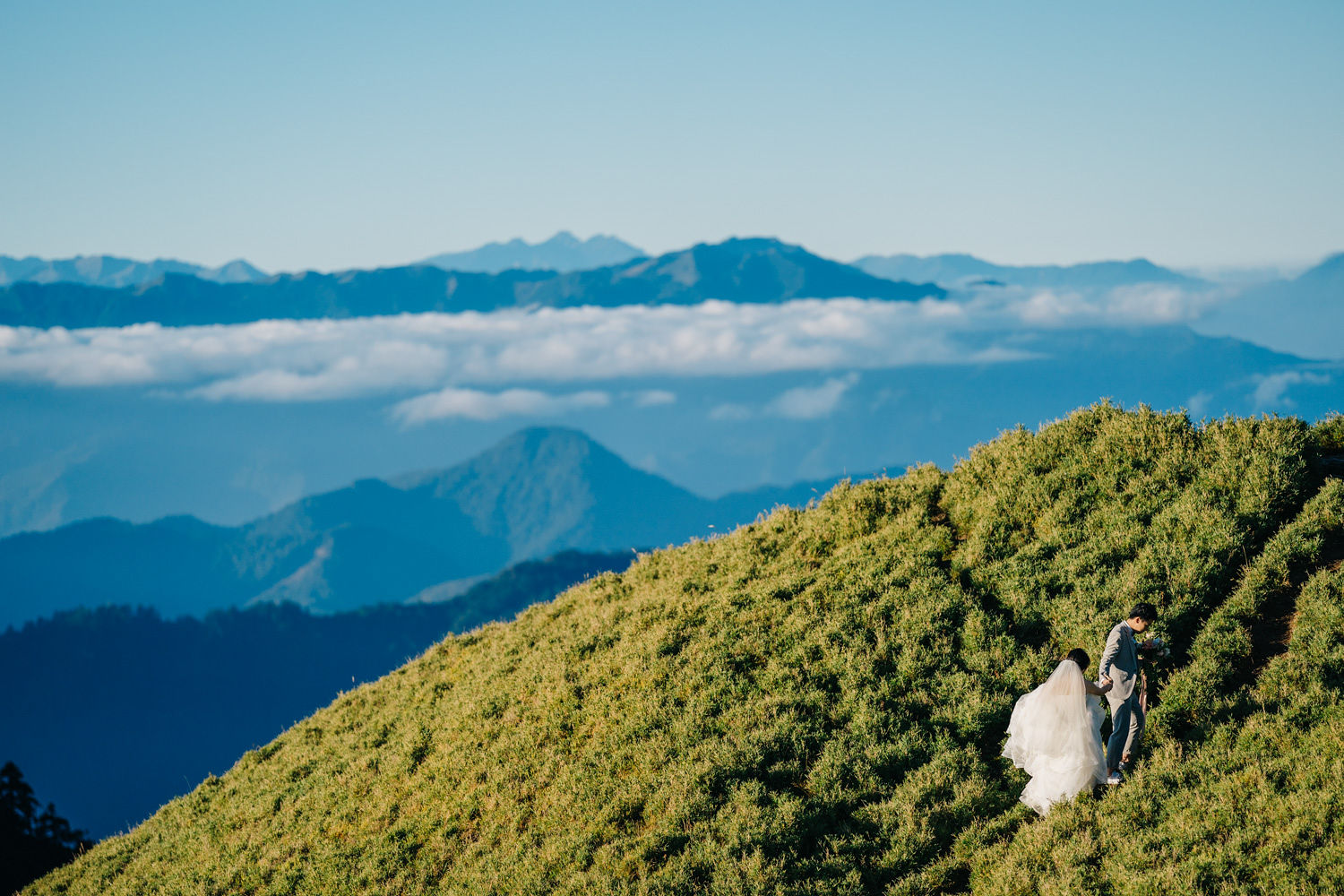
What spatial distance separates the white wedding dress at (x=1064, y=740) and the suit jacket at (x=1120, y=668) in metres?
0.26

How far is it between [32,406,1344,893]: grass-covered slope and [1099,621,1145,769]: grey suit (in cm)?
41

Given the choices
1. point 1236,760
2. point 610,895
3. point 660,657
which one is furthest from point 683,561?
point 1236,760

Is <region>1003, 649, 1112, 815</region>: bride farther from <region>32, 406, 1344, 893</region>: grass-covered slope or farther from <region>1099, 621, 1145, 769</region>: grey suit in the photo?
<region>32, 406, 1344, 893</region>: grass-covered slope

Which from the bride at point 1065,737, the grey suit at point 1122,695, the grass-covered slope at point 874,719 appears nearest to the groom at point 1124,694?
the grey suit at point 1122,695

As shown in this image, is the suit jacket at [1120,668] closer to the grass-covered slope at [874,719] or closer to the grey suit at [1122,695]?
the grey suit at [1122,695]

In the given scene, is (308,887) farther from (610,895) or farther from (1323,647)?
(1323,647)

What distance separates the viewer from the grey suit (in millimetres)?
11773

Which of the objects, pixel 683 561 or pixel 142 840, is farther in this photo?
pixel 683 561

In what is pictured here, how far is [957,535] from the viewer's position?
59.0ft

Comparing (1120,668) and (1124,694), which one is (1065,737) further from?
(1120,668)

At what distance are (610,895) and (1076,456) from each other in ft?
41.3

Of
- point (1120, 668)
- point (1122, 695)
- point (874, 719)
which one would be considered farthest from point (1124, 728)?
point (874, 719)

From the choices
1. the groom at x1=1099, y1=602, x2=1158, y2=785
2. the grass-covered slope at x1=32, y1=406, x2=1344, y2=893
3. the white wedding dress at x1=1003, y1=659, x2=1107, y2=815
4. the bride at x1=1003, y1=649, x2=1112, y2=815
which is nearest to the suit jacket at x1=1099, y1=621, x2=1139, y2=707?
the groom at x1=1099, y1=602, x2=1158, y2=785

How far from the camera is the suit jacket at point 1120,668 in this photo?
11773mm
